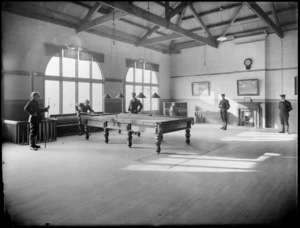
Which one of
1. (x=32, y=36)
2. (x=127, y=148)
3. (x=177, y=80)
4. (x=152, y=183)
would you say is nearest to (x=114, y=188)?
(x=152, y=183)

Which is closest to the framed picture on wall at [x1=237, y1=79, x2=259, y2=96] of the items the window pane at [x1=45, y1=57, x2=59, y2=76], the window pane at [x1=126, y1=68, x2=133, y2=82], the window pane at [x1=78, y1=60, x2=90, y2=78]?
the window pane at [x1=126, y1=68, x2=133, y2=82]

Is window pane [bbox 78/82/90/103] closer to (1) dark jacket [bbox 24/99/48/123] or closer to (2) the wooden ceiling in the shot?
(2) the wooden ceiling

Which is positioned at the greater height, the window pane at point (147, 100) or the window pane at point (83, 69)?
the window pane at point (83, 69)

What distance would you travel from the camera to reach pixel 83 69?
9961mm

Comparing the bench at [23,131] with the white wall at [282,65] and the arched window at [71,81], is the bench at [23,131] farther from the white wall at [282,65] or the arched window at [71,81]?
the white wall at [282,65]

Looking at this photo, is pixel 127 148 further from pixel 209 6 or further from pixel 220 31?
pixel 220 31

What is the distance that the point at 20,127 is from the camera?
23.5 ft

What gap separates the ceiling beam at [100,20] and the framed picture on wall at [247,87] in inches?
269

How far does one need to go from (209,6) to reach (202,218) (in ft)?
31.5

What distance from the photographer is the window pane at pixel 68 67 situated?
9.31 metres

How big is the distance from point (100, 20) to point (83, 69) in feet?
7.23

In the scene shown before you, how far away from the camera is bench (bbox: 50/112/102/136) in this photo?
8689 mm

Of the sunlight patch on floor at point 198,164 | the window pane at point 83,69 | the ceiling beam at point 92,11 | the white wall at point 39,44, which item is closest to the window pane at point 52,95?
the white wall at point 39,44

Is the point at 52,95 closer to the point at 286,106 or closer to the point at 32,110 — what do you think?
the point at 32,110
